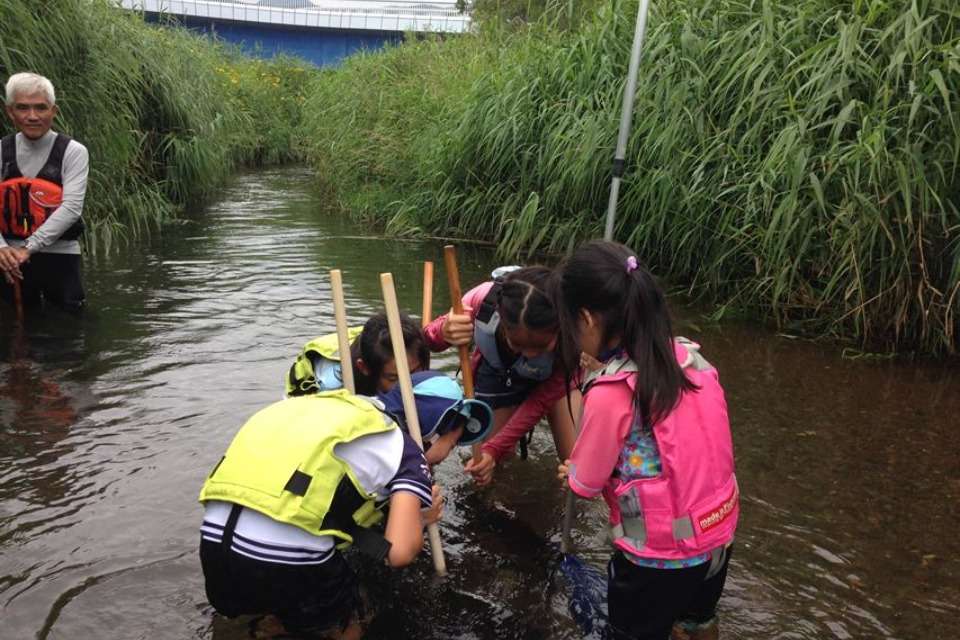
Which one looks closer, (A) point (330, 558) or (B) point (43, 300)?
(A) point (330, 558)

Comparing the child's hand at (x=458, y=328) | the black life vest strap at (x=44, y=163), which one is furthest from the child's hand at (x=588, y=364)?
the black life vest strap at (x=44, y=163)

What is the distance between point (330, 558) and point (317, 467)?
0.97 feet

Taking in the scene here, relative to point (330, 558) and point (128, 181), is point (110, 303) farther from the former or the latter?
point (330, 558)

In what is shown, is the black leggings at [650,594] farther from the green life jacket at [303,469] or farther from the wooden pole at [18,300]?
the wooden pole at [18,300]

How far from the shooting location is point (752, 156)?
6.27 metres

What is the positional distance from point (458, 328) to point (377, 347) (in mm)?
399

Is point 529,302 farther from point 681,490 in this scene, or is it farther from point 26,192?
point 26,192

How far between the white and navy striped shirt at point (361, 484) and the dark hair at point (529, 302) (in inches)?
29.9

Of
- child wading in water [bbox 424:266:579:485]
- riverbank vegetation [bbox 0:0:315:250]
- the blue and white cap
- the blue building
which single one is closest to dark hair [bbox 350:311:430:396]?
the blue and white cap

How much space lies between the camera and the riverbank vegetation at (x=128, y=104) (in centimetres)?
709

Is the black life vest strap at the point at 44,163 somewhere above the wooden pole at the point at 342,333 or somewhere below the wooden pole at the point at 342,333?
above

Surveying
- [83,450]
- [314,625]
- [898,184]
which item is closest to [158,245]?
[83,450]

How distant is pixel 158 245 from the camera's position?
930cm

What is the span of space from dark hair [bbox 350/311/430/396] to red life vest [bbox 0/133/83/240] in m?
3.17
